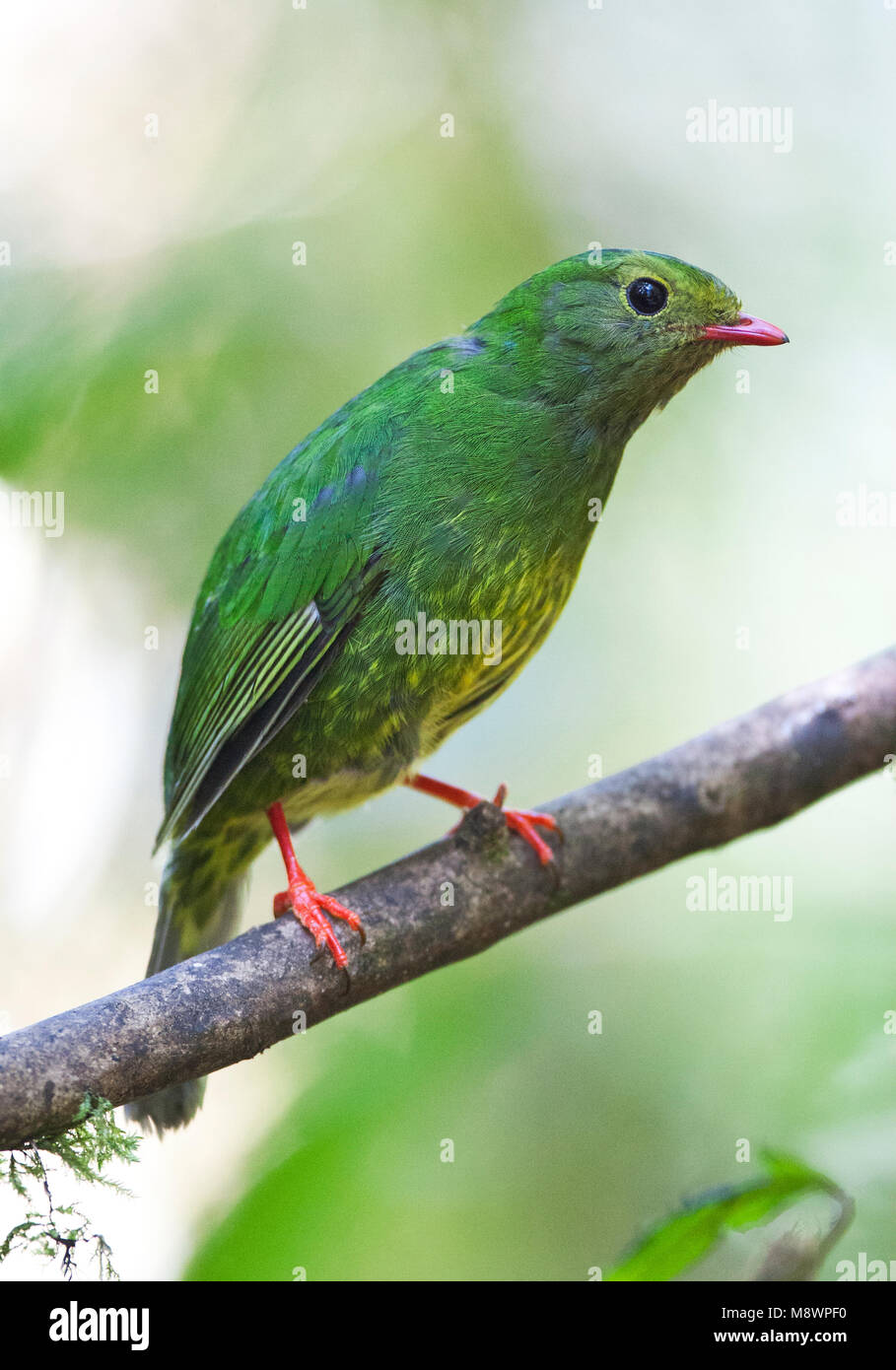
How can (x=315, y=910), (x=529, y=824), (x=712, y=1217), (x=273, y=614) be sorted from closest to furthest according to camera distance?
1. (x=712, y=1217)
2. (x=315, y=910)
3. (x=273, y=614)
4. (x=529, y=824)

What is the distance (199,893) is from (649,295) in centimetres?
243

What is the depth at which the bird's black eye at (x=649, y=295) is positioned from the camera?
3.80 meters

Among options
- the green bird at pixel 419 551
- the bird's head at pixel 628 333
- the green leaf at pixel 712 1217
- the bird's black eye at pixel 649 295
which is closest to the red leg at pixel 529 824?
the green bird at pixel 419 551

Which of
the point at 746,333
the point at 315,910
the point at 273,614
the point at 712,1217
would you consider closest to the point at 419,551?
the point at 273,614

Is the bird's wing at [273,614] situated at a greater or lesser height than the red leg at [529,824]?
greater

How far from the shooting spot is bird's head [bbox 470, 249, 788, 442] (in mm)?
3789

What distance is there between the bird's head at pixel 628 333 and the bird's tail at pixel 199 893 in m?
1.77

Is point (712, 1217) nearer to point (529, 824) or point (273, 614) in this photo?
point (529, 824)

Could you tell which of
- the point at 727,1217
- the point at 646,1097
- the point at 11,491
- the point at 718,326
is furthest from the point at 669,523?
the point at 727,1217

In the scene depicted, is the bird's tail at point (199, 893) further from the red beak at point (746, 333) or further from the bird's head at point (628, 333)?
the red beak at point (746, 333)

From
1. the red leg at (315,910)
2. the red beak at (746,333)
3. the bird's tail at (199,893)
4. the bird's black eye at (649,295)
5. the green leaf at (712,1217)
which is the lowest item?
the green leaf at (712,1217)

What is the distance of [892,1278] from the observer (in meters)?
3.05

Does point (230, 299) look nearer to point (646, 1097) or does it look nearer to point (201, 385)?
point (201, 385)

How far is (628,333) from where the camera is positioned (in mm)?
3787
